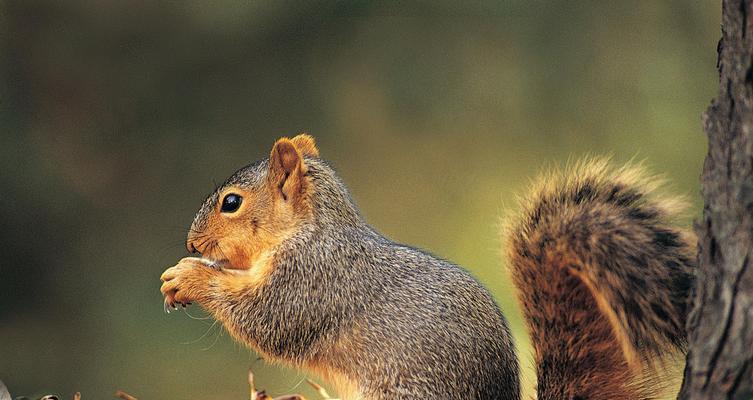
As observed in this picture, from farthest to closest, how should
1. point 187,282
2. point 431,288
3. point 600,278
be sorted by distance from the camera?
point 187,282 → point 431,288 → point 600,278

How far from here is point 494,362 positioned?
1.40m

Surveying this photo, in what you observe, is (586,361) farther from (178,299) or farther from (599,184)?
(178,299)

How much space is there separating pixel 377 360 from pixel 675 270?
0.45 meters

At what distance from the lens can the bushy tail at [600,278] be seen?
119cm

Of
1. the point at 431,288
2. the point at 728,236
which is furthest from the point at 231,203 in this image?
the point at 728,236

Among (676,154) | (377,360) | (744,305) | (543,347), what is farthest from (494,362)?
(676,154)

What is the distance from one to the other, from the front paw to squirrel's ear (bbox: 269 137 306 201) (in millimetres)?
193

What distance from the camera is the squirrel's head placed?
1.50 metres

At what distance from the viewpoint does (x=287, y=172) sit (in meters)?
1.50

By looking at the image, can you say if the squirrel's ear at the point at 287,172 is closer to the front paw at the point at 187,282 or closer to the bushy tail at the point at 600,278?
the front paw at the point at 187,282

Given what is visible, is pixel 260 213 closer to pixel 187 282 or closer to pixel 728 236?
pixel 187 282

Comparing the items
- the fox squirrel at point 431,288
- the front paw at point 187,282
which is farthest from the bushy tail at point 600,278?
the front paw at point 187,282

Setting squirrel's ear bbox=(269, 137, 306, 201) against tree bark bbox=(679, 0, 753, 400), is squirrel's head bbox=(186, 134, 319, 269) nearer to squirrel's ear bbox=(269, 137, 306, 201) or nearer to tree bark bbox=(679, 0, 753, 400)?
squirrel's ear bbox=(269, 137, 306, 201)

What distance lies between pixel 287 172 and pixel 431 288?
0.29 m
